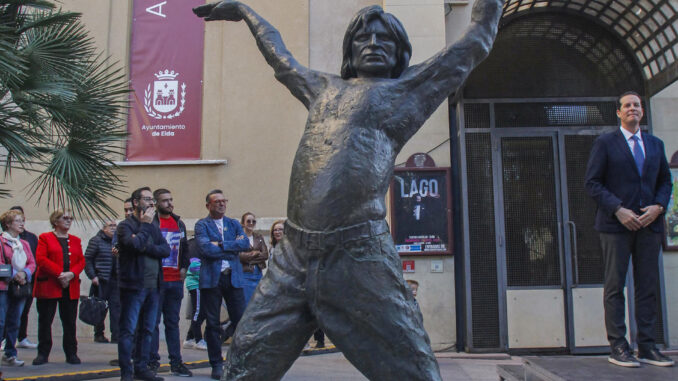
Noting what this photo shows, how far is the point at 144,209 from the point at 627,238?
425 cm

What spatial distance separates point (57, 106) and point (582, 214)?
6.84m

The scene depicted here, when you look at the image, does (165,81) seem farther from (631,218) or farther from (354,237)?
(354,237)

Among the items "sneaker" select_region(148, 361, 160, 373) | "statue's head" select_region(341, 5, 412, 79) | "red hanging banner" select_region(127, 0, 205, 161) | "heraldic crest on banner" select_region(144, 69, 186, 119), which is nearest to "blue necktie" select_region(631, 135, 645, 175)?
"statue's head" select_region(341, 5, 412, 79)

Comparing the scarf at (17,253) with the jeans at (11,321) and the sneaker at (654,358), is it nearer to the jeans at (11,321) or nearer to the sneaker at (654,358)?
the jeans at (11,321)

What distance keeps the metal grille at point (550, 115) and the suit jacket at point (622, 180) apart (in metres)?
4.37

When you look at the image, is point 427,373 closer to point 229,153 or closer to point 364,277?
point 364,277

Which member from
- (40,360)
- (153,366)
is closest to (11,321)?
(40,360)

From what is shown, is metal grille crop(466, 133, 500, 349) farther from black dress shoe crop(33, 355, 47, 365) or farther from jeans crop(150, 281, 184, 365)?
black dress shoe crop(33, 355, 47, 365)

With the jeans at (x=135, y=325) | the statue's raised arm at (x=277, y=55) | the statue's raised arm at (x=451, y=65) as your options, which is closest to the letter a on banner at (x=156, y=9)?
the jeans at (x=135, y=325)

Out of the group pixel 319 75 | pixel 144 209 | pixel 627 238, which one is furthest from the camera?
pixel 144 209

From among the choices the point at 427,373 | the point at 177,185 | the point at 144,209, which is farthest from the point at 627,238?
the point at 177,185

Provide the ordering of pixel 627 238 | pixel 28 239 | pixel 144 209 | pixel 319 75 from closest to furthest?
pixel 319 75, pixel 627 238, pixel 144 209, pixel 28 239

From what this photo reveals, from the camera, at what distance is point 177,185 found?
9.88 metres

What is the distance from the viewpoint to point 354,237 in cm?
239
